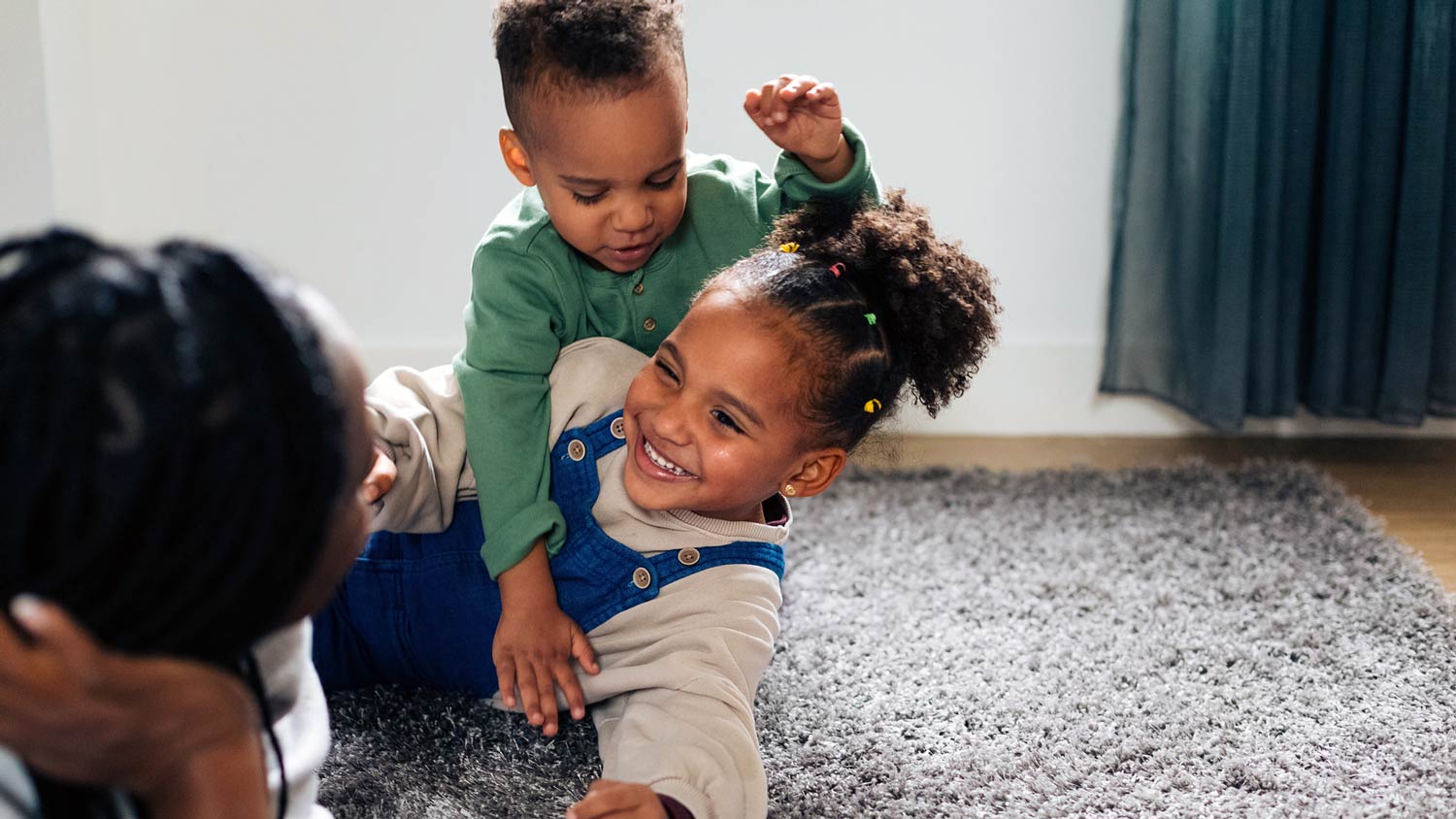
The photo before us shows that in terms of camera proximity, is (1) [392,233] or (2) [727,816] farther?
(1) [392,233]

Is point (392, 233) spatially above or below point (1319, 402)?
above

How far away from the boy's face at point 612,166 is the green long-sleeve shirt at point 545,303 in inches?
1.9

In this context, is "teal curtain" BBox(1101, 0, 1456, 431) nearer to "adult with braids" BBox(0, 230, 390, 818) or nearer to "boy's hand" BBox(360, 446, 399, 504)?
"boy's hand" BBox(360, 446, 399, 504)

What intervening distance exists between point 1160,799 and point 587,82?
853 millimetres

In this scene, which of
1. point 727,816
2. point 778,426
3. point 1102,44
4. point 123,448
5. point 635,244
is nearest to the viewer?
point 123,448

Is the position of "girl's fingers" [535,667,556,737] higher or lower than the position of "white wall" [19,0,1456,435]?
lower

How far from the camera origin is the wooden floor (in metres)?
1.90

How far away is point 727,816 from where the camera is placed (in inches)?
40.1

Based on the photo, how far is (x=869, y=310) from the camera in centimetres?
116

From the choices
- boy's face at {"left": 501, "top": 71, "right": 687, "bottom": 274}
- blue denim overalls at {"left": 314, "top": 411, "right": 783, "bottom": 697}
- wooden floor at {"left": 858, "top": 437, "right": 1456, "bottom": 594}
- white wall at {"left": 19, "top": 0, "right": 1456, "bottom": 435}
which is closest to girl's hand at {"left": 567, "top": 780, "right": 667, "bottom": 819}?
blue denim overalls at {"left": 314, "top": 411, "right": 783, "bottom": 697}

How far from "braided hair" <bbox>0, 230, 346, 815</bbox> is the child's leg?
0.65 metres

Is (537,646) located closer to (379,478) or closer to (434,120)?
(379,478)

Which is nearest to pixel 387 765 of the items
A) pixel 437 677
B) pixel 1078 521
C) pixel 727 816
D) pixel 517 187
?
pixel 437 677

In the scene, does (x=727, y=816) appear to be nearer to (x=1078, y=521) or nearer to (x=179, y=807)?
(x=179, y=807)
